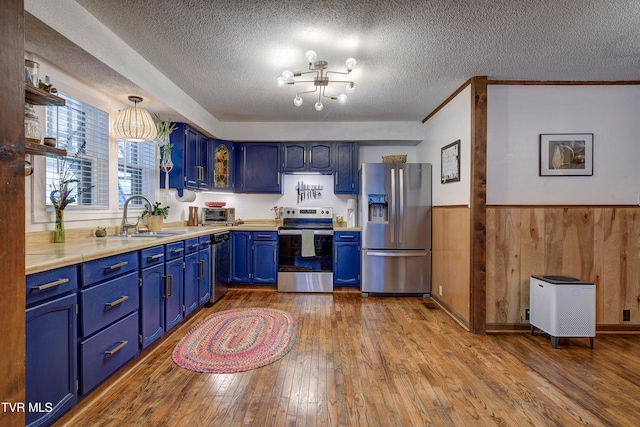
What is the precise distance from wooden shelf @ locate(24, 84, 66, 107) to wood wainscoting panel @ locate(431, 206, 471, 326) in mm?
3269

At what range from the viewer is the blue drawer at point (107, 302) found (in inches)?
66.0

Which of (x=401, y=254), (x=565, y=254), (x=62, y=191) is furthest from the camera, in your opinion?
(x=401, y=254)

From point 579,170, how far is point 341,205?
290cm

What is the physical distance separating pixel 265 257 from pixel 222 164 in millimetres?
1550

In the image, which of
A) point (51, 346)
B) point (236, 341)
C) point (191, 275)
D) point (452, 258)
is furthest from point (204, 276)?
point (452, 258)

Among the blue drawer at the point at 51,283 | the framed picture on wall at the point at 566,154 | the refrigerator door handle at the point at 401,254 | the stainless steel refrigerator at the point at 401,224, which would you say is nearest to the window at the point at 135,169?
the blue drawer at the point at 51,283

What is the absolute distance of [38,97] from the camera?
5.26ft

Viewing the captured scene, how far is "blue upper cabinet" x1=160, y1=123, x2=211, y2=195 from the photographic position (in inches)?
142

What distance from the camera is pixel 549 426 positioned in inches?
63.2

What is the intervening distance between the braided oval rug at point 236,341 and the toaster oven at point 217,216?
1.47 metres

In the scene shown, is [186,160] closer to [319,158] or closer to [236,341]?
[319,158]

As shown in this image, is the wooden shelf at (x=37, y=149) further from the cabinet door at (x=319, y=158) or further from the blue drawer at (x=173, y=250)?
the cabinet door at (x=319, y=158)

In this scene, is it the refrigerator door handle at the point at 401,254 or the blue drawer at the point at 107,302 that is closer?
the blue drawer at the point at 107,302

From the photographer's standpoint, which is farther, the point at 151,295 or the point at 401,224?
the point at 401,224
